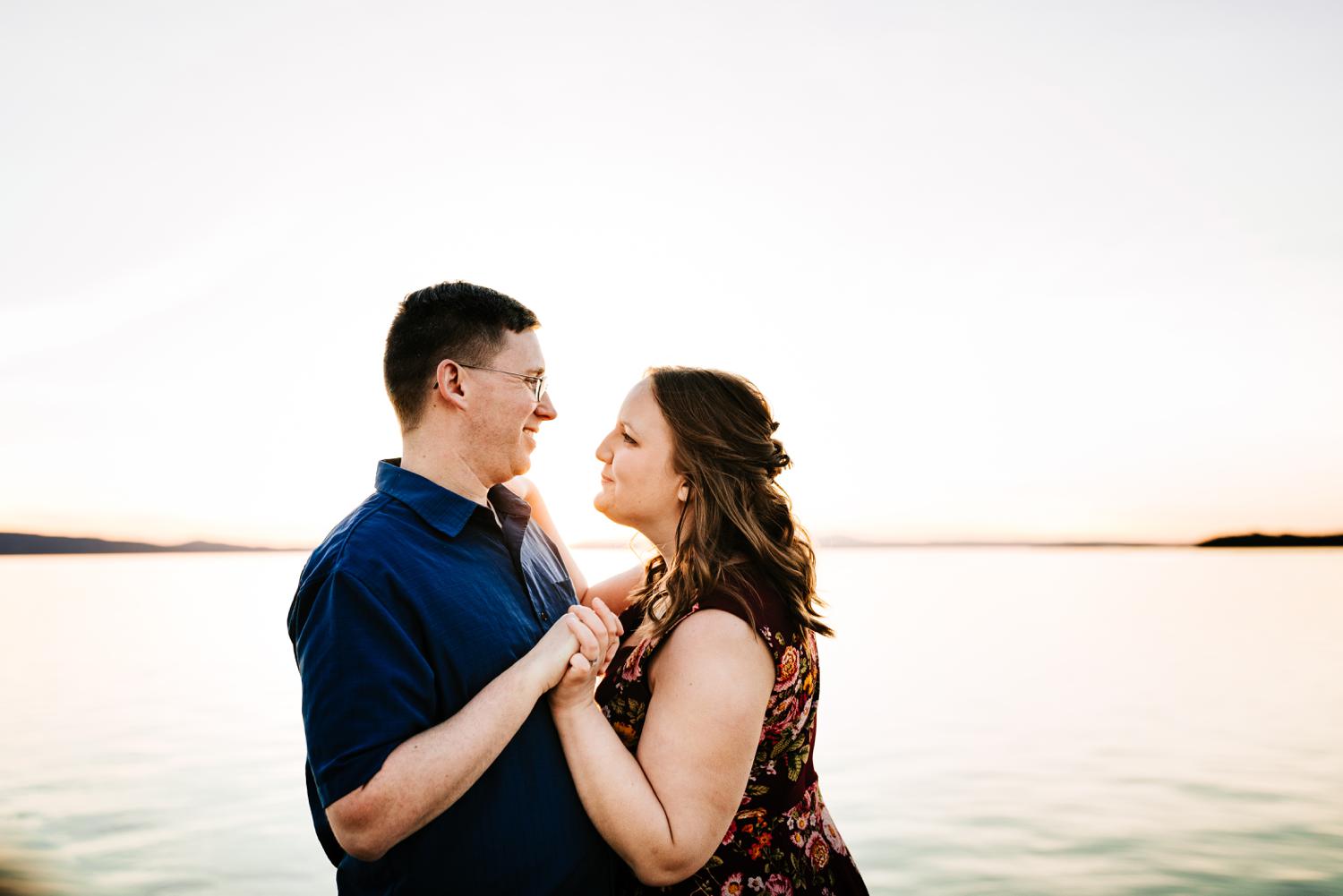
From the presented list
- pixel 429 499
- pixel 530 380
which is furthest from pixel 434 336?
pixel 429 499

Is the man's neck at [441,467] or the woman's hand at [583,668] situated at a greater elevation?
the man's neck at [441,467]

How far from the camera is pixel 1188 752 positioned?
1249cm

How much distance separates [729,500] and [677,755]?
824 mm

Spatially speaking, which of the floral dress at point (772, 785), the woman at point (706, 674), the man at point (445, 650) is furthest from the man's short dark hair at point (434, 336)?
the floral dress at point (772, 785)

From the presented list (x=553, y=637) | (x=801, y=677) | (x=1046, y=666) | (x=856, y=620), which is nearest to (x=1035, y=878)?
(x=801, y=677)

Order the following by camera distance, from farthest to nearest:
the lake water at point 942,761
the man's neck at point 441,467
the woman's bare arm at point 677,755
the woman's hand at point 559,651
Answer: the lake water at point 942,761 < the man's neck at point 441,467 < the woman's bare arm at point 677,755 < the woman's hand at point 559,651

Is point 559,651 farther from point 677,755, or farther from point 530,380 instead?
point 530,380

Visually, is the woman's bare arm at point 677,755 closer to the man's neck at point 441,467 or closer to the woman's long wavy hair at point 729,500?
the woman's long wavy hair at point 729,500

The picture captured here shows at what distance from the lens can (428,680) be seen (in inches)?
84.8

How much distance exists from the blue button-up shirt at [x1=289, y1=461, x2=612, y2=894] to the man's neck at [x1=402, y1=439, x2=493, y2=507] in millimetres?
66

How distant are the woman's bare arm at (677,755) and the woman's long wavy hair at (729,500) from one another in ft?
0.91

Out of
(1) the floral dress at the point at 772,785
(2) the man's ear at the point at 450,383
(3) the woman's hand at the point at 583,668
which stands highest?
(2) the man's ear at the point at 450,383

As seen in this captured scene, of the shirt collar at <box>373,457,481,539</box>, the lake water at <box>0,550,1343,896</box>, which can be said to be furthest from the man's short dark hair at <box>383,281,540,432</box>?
the lake water at <box>0,550,1343,896</box>

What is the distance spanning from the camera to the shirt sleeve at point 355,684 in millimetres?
2006
